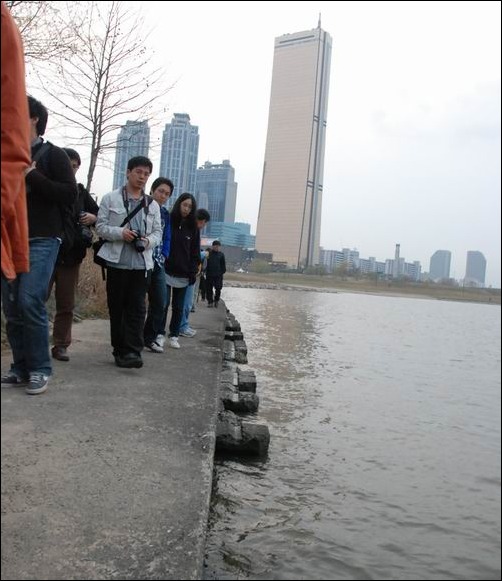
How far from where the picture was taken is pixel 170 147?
41.0ft

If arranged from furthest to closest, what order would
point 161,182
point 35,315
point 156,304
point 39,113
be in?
point 156,304, point 161,182, point 35,315, point 39,113

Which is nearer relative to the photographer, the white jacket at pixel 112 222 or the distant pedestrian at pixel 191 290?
the white jacket at pixel 112 222

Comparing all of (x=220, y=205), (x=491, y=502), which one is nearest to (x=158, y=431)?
(x=491, y=502)

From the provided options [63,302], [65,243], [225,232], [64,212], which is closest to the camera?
[64,212]

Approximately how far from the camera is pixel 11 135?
1.19 meters

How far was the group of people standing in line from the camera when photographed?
122 centimetres

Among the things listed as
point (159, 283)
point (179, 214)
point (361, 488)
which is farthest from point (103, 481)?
point (179, 214)

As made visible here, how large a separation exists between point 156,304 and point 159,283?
26 centimetres

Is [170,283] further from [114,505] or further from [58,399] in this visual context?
[114,505]

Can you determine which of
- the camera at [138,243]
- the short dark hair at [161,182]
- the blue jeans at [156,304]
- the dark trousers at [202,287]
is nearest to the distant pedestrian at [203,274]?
the dark trousers at [202,287]

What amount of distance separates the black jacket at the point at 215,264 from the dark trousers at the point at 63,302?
9.08m

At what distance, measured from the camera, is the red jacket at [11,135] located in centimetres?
118

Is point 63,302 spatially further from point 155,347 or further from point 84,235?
point 155,347

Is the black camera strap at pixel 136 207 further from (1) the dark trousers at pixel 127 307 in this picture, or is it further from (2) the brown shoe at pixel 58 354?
(2) the brown shoe at pixel 58 354
